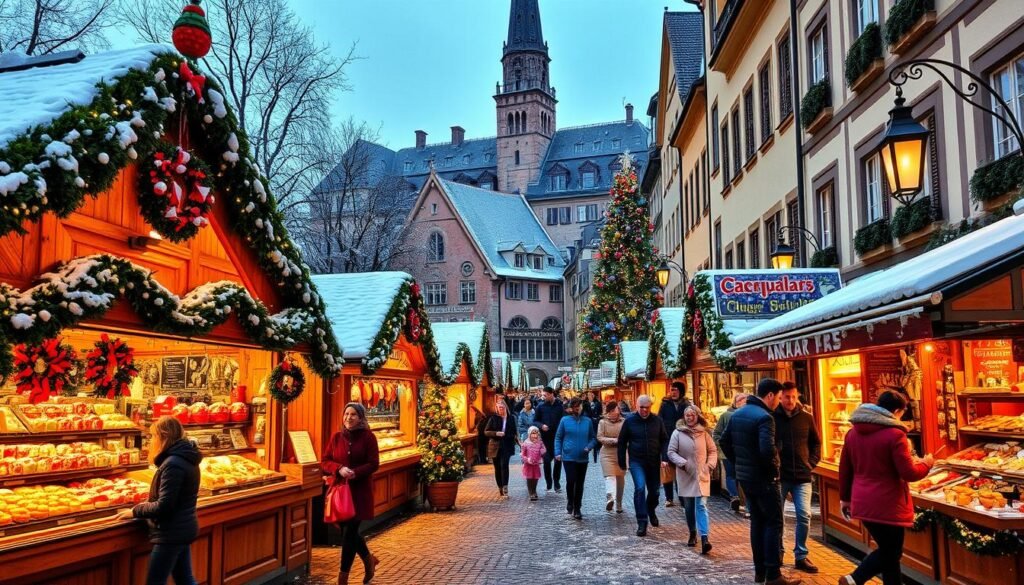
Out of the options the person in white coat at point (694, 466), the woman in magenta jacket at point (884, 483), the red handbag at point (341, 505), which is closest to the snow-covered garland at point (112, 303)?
the red handbag at point (341, 505)

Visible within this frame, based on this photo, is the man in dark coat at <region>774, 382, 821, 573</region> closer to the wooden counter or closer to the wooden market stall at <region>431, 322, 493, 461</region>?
the wooden counter

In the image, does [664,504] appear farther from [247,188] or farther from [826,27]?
[247,188]

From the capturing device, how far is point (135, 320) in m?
6.39

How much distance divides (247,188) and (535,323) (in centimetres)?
7052

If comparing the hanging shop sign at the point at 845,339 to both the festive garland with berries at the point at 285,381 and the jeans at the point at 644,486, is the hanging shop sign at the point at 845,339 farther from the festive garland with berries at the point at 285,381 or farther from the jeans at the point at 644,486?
the festive garland with berries at the point at 285,381

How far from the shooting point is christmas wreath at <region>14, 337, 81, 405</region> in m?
5.71

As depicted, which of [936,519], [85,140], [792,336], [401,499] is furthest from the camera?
[401,499]

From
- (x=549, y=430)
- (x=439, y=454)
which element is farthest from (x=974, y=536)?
(x=549, y=430)

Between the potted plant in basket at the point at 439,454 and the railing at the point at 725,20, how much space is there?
1201 centimetres

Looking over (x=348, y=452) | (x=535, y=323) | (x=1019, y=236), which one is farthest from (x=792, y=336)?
(x=535, y=323)

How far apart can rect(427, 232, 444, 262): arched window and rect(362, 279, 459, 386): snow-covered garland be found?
5963 cm

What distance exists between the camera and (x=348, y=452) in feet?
28.7

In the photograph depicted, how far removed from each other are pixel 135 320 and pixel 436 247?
234ft

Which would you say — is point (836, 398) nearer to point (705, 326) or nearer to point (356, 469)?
point (705, 326)
